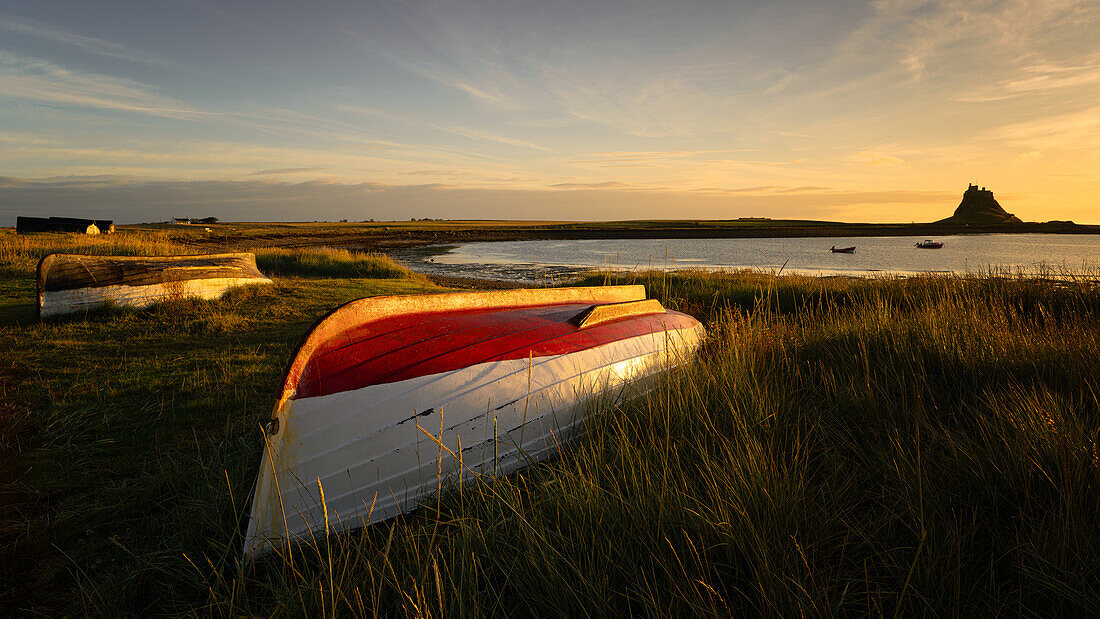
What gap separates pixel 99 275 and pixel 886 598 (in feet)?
31.1

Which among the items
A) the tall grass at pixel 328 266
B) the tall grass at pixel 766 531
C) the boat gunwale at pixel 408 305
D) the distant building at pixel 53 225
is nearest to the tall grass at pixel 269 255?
the tall grass at pixel 328 266

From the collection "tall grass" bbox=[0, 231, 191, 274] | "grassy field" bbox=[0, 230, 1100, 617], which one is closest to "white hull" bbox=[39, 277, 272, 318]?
"grassy field" bbox=[0, 230, 1100, 617]

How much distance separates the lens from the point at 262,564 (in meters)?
2.37

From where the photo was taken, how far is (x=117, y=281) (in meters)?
7.30

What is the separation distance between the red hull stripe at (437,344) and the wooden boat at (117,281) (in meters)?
6.36

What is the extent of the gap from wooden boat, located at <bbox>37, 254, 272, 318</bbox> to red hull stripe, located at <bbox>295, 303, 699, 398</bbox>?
6.36 metres

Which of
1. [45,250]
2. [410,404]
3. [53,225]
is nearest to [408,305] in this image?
[410,404]

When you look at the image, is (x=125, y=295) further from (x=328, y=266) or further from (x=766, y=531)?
(x=328, y=266)

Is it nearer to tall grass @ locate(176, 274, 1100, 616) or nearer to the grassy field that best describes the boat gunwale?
the grassy field

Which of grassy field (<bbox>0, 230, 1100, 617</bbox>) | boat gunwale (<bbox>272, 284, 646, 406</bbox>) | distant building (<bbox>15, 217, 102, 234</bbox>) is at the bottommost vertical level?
grassy field (<bbox>0, 230, 1100, 617</bbox>)

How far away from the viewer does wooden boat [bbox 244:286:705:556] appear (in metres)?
2.47

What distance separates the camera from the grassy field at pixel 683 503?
1.67 meters

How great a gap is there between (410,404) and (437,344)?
1.73 feet

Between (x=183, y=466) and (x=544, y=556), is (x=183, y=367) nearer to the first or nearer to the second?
(x=183, y=466)
